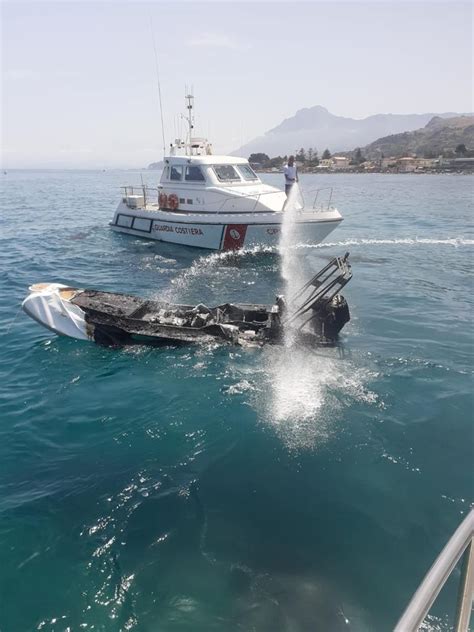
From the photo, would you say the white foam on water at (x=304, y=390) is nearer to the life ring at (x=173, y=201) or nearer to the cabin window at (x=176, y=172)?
the life ring at (x=173, y=201)

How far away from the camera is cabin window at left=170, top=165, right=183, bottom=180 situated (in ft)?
73.4

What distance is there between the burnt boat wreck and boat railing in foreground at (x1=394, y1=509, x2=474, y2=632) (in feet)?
26.7

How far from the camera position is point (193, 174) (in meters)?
21.8

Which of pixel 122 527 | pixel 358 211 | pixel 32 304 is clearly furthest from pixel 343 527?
pixel 358 211

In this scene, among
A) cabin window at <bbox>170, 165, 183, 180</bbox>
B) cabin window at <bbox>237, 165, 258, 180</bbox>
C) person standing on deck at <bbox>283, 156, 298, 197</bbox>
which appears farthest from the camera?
cabin window at <bbox>170, 165, 183, 180</bbox>

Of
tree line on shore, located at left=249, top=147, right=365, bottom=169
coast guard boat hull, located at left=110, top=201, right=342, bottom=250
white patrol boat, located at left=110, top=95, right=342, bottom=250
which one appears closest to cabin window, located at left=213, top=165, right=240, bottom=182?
white patrol boat, located at left=110, top=95, right=342, bottom=250

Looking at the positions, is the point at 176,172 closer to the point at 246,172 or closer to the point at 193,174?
the point at 193,174

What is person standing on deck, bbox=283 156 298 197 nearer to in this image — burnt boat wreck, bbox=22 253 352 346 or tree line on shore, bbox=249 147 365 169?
burnt boat wreck, bbox=22 253 352 346

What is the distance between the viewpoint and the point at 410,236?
25422 millimetres

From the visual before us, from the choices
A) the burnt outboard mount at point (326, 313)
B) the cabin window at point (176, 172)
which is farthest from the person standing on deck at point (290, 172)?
the burnt outboard mount at point (326, 313)

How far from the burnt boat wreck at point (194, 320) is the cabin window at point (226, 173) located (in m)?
12.0

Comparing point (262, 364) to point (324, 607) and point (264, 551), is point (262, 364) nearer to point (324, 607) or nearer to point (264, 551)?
point (264, 551)

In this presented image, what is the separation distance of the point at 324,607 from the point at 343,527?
45.0 inches

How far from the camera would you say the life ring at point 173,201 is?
22.7 meters
